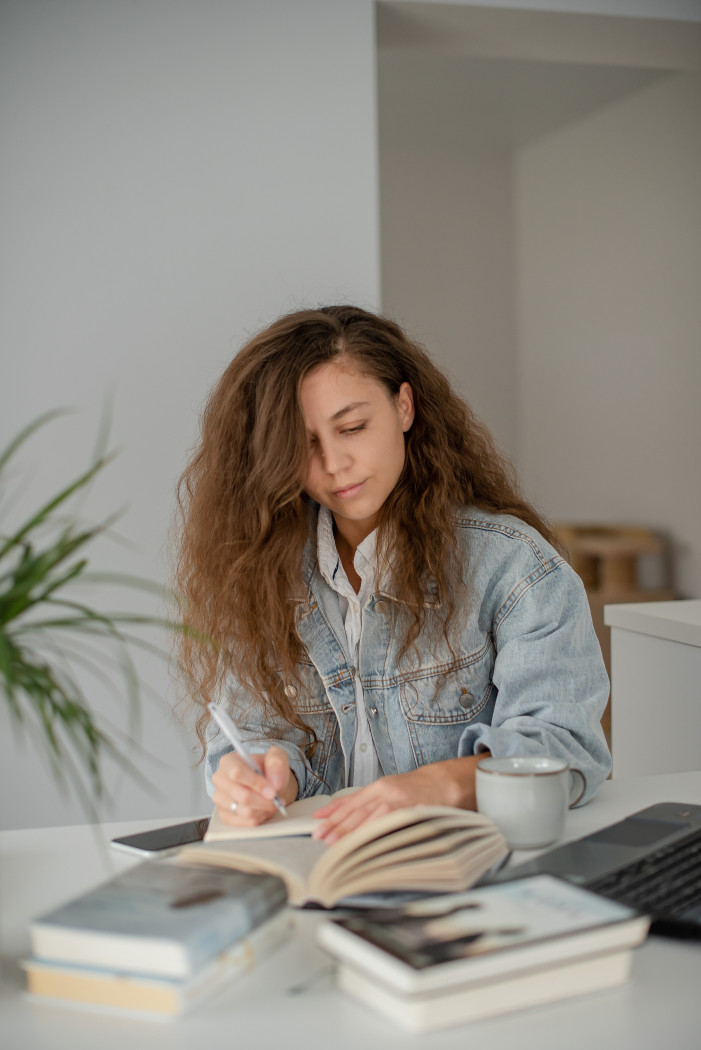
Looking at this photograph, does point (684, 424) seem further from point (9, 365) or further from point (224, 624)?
point (224, 624)

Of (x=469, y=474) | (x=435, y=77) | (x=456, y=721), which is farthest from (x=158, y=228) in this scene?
(x=435, y=77)

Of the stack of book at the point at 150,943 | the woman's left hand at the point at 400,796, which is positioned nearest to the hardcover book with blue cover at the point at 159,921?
the stack of book at the point at 150,943

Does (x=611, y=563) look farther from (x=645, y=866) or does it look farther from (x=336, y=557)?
(x=645, y=866)

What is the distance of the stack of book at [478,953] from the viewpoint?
0.66m

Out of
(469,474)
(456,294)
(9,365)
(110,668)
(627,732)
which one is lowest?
(627,732)

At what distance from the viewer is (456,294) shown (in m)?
5.47

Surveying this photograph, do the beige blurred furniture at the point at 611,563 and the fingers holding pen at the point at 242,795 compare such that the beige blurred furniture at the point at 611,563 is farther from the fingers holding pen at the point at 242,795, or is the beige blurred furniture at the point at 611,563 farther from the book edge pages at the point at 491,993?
the book edge pages at the point at 491,993

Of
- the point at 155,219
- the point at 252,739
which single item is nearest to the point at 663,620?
the point at 252,739

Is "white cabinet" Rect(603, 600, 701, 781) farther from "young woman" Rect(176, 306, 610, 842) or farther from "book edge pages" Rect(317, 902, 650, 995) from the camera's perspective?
"book edge pages" Rect(317, 902, 650, 995)

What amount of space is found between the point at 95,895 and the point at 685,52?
2747mm

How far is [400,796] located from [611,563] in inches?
161

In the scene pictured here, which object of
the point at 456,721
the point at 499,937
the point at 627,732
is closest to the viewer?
the point at 499,937

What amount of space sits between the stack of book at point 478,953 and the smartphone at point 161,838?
0.38 metres

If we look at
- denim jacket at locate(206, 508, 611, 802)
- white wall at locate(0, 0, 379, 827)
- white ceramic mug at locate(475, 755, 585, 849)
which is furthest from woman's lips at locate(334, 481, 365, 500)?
white wall at locate(0, 0, 379, 827)
